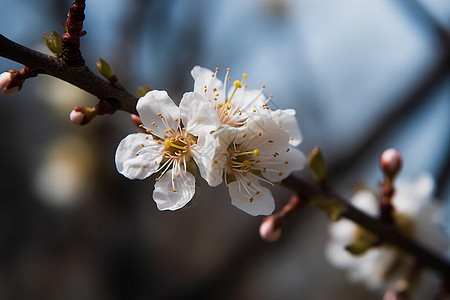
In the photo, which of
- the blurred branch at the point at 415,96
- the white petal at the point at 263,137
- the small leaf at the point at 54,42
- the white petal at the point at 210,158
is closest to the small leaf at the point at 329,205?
the white petal at the point at 263,137

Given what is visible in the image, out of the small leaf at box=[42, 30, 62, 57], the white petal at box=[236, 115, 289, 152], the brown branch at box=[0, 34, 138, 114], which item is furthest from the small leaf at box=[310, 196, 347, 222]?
the small leaf at box=[42, 30, 62, 57]

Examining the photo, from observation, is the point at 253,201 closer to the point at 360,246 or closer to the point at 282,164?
the point at 282,164

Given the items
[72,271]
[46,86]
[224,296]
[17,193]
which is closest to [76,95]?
[46,86]

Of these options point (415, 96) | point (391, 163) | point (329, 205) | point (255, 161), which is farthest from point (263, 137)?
point (415, 96)

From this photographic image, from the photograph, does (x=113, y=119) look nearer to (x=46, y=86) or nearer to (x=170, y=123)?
(x=46, y=86)

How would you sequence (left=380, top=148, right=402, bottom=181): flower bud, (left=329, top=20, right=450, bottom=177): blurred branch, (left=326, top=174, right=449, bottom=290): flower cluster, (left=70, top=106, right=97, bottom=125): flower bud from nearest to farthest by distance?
(left=70, top=106, right=97, bottom=125): flower bud → (left=380, top=148, right=402, bottom=181): flower bud → (left=326, top=174, right=449, bottom=290): flower cluster → (left=329, top=20, right=450, bottom=177): blurred branch

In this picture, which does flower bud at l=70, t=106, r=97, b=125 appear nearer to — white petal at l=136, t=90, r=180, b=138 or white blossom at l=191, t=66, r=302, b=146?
white petal at l=136, t=90, r=180, b=138

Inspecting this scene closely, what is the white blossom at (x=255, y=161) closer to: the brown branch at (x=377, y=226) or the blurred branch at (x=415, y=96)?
the brown branch at (x=377, y=226)
